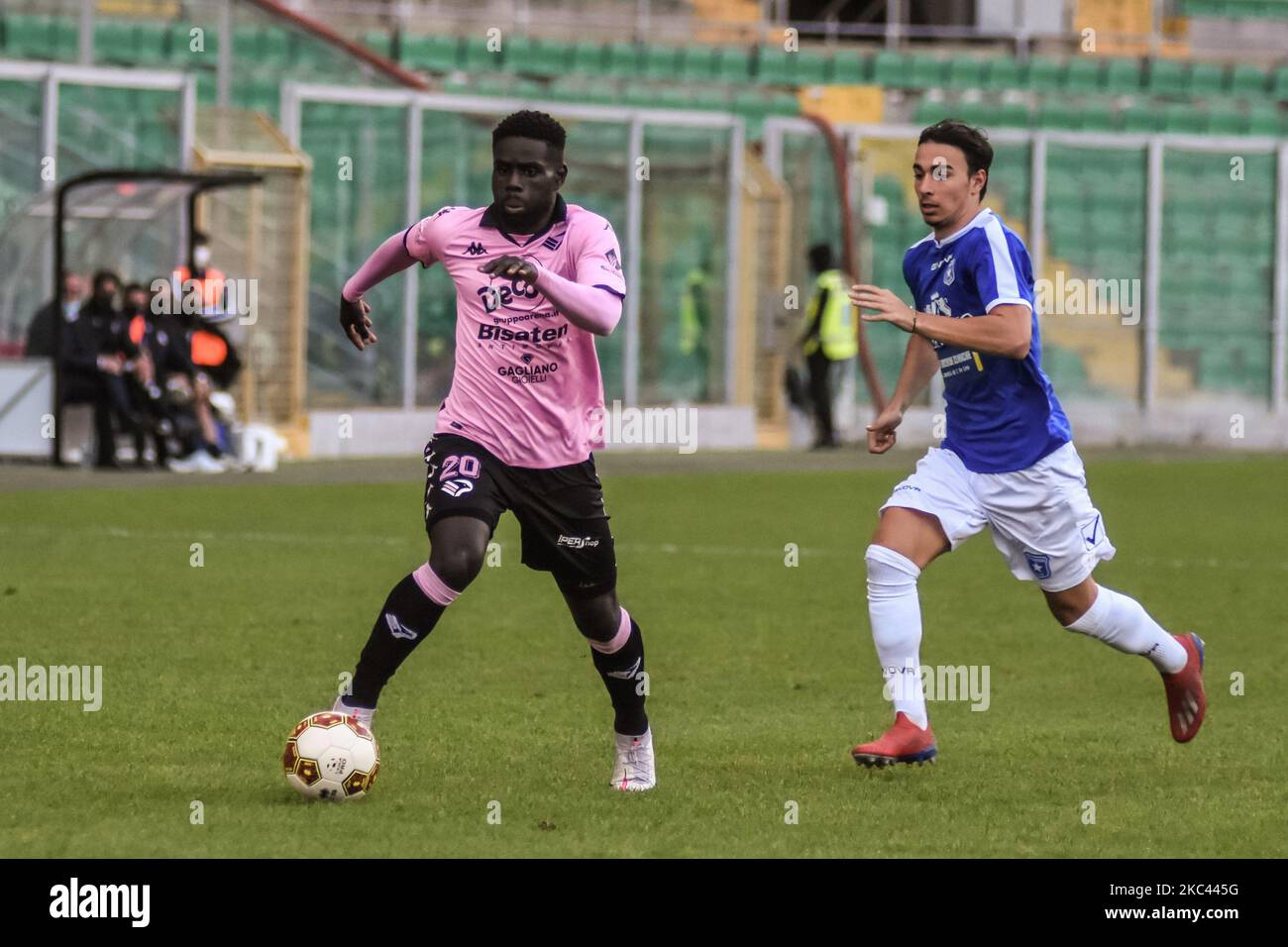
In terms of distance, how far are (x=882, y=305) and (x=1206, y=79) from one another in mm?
30007

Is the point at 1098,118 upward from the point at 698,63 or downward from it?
downward

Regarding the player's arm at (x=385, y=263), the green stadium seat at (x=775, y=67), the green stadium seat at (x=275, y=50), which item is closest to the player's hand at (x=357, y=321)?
the player's arm at (x=385, y=263)

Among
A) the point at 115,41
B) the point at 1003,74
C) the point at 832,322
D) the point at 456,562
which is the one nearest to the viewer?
the point at 456,562

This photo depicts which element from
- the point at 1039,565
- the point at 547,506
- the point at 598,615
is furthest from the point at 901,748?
the point at 547,506

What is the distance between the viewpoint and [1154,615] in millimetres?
11742

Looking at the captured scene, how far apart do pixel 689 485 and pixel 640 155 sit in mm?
7428

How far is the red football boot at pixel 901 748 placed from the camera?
722cm

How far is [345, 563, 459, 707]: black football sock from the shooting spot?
666 cm

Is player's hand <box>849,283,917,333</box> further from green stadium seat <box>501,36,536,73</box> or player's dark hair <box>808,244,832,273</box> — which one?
green stadium seat <box>501,36,536,73</box>

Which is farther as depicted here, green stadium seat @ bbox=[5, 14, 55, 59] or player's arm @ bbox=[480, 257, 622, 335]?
green stadium seat @ bbox=[5, 14, 55, 59]

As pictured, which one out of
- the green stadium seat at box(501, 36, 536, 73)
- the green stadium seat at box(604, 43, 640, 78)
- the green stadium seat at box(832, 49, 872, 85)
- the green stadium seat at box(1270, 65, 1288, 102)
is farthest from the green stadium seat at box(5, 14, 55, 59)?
the green stadium seat at box(1270, 65, 1288, 102)

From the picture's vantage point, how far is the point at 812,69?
109ft

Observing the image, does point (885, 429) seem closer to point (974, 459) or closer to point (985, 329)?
point (974, 459)

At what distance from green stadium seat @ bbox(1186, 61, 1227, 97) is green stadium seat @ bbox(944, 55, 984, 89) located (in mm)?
3398
